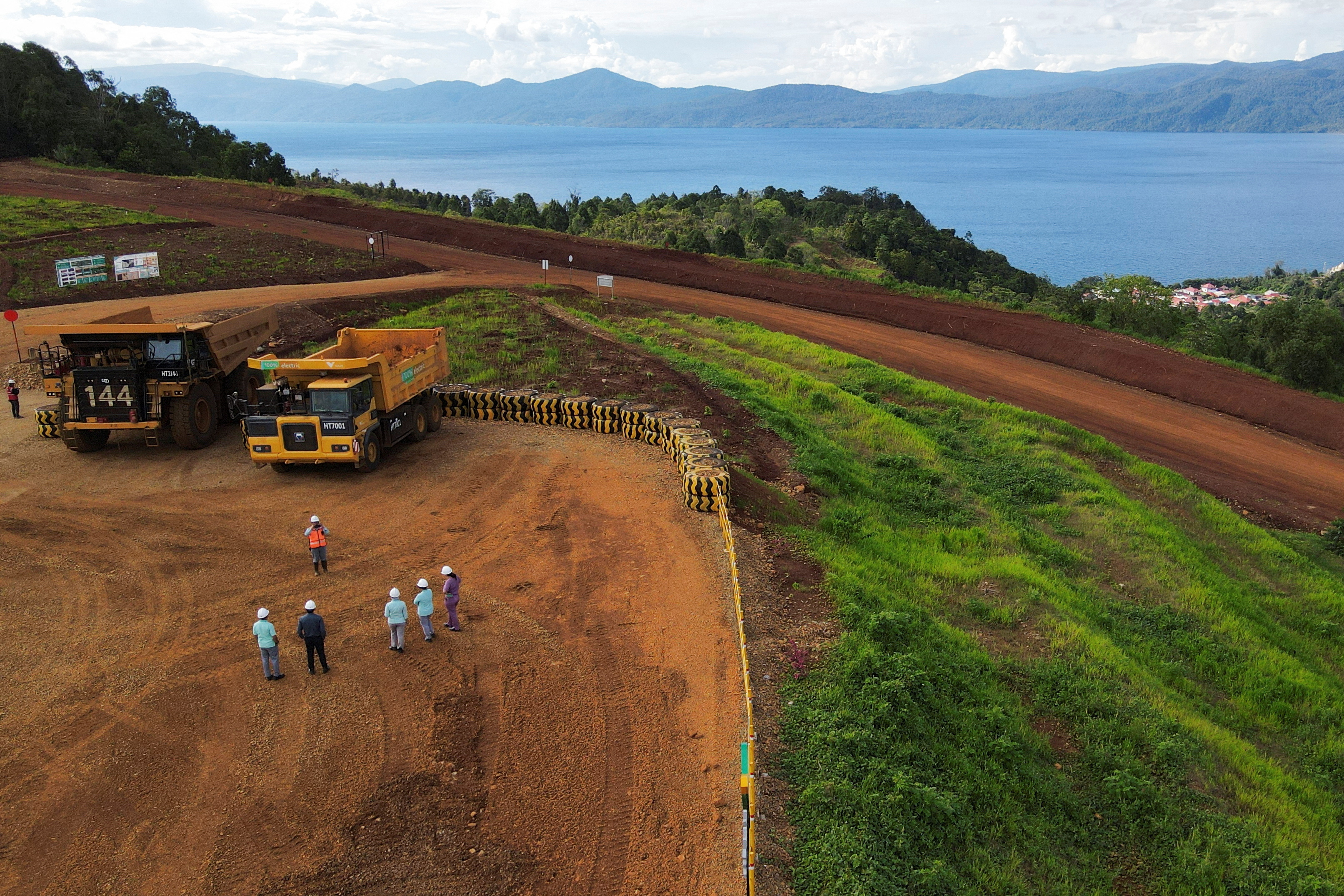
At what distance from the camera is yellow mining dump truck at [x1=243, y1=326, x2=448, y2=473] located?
1831cm

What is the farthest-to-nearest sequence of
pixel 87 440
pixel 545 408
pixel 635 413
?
pixel 545 408 < pixel 635 413 < pixel 87 440

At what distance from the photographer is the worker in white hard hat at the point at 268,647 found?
37.7 ft

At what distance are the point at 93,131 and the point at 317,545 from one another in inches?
2864

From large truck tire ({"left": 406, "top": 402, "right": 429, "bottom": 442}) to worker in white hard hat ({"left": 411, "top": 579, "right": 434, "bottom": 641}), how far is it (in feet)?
28.3

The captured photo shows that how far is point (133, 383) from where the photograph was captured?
65.9 ft

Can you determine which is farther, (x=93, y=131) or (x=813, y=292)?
(x=93, y=131)

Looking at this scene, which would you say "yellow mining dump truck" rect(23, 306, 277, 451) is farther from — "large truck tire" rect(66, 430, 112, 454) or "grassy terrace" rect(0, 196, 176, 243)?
"grassy terrace" rect(0, 196, 176, 243)

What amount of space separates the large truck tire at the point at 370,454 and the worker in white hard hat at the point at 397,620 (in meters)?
6.95

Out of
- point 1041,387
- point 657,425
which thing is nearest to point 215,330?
point 657,425

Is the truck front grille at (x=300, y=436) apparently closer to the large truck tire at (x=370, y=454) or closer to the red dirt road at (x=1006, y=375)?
the large truck tire at (x=370, y=454)

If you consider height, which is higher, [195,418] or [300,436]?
[300,436]

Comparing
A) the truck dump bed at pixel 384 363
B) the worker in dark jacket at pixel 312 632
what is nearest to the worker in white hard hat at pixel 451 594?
the worker in dark jacket at pixel 312 632

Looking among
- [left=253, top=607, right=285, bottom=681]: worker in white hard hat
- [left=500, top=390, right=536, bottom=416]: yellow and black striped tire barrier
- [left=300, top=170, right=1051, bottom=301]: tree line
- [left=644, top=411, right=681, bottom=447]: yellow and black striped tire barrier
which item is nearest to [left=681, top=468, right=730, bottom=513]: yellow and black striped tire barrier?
[left=644, top=411, right=681, bottom=447]: yellow and black striped tire barrier

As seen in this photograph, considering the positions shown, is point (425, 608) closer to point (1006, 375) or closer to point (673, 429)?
point (673, 429)
